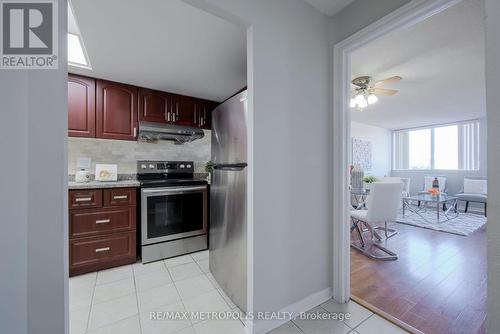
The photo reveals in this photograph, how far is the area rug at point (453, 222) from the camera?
3514 millimetres

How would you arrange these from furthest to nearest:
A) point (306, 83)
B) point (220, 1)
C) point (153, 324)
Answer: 1. point (306, 83)
2. point (153, 324)
3. point (220, 1)

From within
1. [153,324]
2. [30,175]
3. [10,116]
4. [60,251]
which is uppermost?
[10,116]

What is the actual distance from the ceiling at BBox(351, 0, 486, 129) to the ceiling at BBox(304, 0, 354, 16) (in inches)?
17.1

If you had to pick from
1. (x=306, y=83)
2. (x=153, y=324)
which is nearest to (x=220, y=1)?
(x=306, y=83)

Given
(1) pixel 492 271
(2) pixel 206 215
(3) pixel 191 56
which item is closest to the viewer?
(1) pixel 492 271

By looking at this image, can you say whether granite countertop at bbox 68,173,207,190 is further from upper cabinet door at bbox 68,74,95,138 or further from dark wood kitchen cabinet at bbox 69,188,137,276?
upper cabinet door at bbox 68,74,95,138

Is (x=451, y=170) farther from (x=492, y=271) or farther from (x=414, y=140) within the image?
(x=492, y=271)

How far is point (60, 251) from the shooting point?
81cm

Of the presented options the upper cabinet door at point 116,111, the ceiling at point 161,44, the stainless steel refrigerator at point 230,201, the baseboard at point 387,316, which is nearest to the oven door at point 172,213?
the stainless steel refrigerator at point 230,201

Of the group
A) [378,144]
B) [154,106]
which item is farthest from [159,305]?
[378,144]

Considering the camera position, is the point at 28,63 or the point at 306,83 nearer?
the point at 28,63

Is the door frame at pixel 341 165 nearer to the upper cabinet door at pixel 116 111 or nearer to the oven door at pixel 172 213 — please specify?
the oven door at pixel 172 213

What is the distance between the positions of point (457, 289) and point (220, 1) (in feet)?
9.68

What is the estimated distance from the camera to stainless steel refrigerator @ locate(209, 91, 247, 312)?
1504 millimetres
